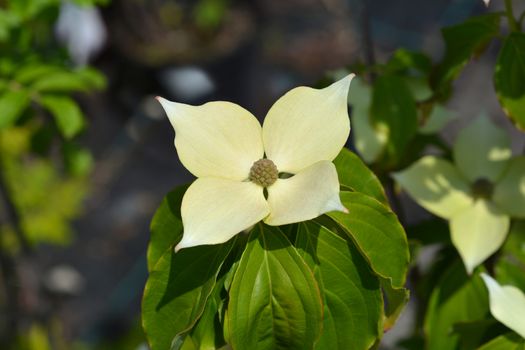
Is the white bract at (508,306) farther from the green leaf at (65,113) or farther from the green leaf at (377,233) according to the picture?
the green leaf at (65,113)

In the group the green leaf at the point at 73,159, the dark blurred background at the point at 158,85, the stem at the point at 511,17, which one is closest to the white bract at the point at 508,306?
the stem at the point at 511,17

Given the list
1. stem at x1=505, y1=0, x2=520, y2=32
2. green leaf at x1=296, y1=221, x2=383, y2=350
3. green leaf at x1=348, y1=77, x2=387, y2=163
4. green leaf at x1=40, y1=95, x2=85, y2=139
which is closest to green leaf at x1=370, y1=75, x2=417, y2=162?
green leaf at x1=348, y1=77, x2=387, y2=163

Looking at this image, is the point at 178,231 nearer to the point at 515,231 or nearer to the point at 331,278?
the point at 331,278

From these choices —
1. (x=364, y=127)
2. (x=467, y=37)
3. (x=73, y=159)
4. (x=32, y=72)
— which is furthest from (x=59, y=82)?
(x=467, y=37)

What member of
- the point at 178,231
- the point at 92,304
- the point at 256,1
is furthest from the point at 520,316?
the point at 256,1

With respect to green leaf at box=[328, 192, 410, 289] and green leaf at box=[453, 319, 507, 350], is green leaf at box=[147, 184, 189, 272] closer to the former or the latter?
green leaf at box=[328, 192, 410, 289]

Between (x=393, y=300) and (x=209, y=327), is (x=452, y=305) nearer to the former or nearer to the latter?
(x=393, y=300)
